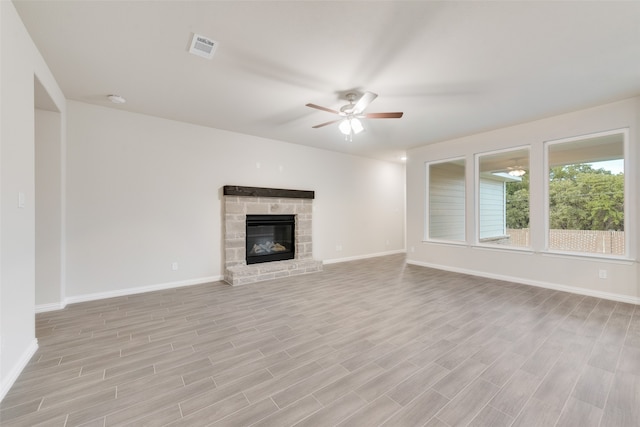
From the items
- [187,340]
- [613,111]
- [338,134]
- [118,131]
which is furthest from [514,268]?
[118,131]

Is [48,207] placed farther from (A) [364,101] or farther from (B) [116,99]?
(A) [364,101]

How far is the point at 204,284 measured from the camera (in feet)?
14.3

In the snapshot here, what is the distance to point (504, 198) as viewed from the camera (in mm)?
4805

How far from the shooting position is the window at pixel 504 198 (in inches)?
178

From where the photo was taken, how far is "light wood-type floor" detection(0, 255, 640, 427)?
158cm

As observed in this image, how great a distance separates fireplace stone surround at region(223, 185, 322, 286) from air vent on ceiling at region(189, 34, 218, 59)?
7.83 feet

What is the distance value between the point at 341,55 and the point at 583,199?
4.31 m

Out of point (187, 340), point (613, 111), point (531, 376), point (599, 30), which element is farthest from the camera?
point (613, 111)

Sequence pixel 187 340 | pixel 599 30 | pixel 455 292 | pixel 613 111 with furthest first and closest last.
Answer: pixel 455 292 < pixel 613 111 < pixel 187 340 < pixel 599 30

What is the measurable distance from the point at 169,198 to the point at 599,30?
5296 millimetres

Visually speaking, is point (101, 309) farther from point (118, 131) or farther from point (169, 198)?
point (118, 131)

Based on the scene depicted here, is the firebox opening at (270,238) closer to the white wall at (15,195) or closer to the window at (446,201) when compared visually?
the white wall at (15,195)

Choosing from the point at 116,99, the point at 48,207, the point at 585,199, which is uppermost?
the point at 116,99

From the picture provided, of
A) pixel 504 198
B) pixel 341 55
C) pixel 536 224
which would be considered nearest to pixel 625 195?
pixel 536 224
